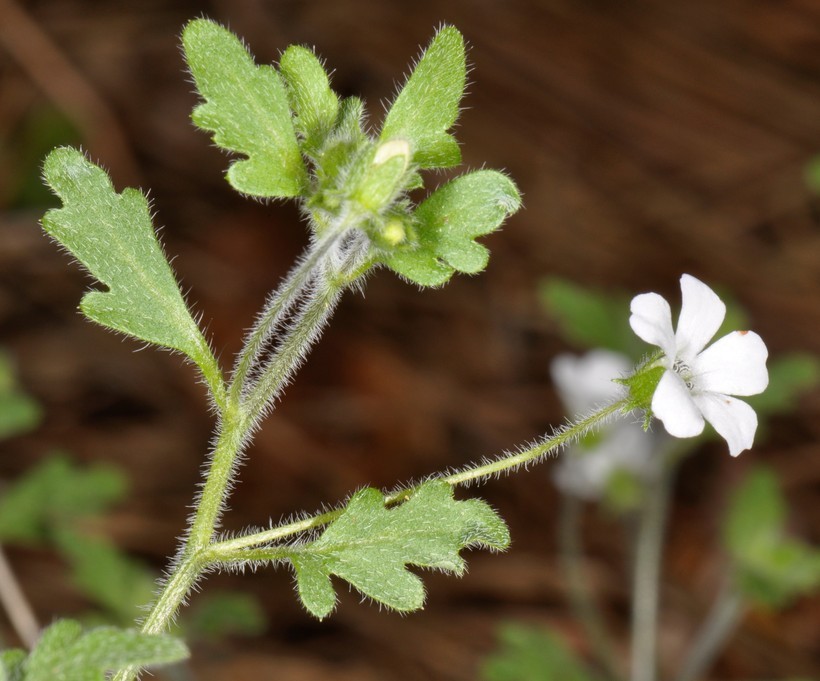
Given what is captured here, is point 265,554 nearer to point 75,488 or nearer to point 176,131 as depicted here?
point 75,488

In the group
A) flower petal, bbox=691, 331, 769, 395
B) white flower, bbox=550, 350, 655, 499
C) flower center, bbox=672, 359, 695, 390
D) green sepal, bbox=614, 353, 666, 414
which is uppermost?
flower petal, bbox=691, 331, 769, 395

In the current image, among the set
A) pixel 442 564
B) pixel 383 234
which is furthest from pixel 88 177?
pixel 442 564

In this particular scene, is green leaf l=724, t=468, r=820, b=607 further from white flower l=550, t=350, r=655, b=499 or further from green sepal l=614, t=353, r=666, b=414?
green sepal l=614, t=353, r=666, b=414

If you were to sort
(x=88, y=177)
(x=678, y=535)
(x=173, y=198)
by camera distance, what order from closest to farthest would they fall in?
(x=88, y=177)
(x=678, y=535)
(x=173, y=198)

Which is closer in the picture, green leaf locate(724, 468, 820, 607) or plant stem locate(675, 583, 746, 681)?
green leaf locate(724, 468, 820, 607)

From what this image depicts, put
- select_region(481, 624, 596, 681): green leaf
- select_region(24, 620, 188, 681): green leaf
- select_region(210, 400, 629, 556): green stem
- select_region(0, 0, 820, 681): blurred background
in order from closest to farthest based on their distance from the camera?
select_region(24, 620, 188, 681): green leaf
select_region(210, 400, 629, 556): green stem
select_region(481, 624, 596, 681): green leaf
select_region(0, 0, 820, 681): blurred background

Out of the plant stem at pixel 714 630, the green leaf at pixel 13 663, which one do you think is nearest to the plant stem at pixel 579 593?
the plant stem at pixel 714 630

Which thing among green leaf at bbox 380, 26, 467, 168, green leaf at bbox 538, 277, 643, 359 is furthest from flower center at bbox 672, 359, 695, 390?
green leaf at bbox 538, 277, 643, 359

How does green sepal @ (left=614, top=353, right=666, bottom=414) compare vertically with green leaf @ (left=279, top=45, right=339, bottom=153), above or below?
below
